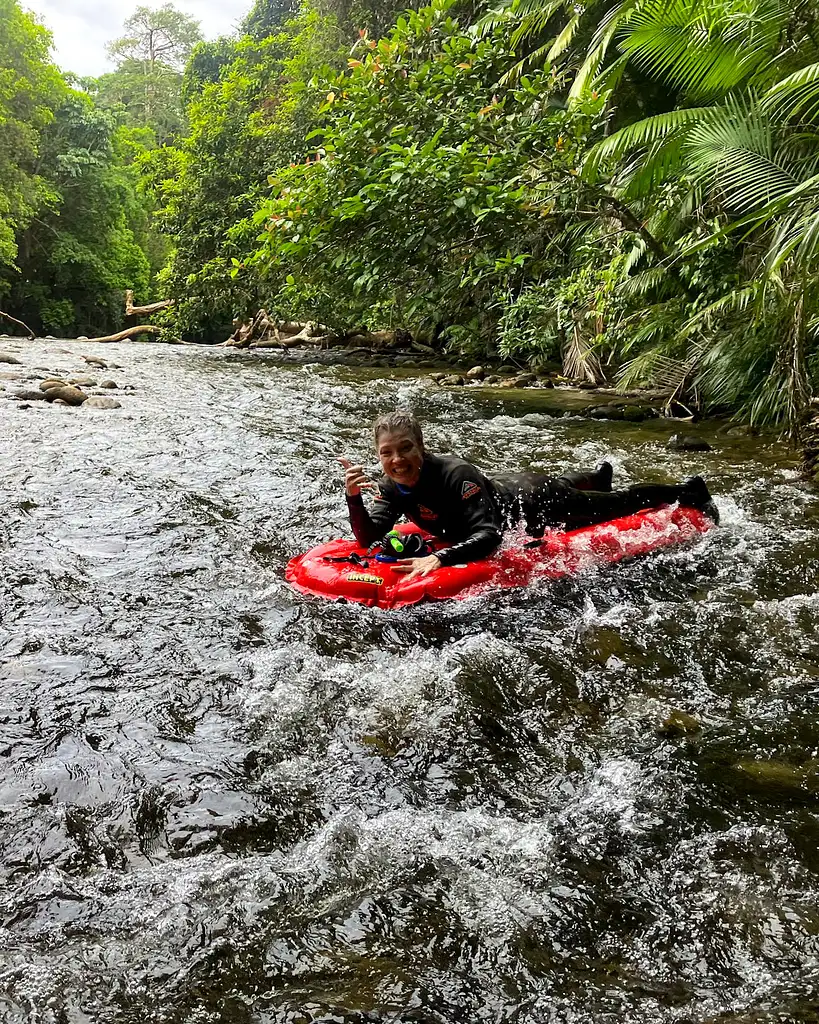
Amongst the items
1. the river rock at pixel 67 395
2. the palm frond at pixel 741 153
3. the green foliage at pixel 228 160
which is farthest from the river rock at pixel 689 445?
the green foliage at pixel 228 160

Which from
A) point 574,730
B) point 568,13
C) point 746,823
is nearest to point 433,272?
point 568,13

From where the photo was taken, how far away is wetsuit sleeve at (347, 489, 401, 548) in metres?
4.80

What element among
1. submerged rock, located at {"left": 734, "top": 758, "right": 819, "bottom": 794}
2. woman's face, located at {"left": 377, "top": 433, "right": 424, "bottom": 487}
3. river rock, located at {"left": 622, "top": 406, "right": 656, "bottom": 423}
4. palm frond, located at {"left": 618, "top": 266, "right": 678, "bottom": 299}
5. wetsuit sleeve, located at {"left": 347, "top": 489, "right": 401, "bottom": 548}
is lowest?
submerged rock, located at {"left": 734, "top": 758, "right": 819, "bottom": 794}

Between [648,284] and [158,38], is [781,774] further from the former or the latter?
[158,38]

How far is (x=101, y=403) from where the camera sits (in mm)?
10992

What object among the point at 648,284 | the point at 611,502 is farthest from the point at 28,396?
the point at 611,502

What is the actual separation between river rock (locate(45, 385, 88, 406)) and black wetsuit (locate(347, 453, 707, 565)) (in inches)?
302

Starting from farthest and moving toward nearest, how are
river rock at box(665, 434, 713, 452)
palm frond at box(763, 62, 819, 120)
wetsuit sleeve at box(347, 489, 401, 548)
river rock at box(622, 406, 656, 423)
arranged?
river rock at box(622, 406, 656, 423) → river rock at box(665, 434, 713, 452) → palm frond at box(763, 62, 819, 120) → wetsuit sleeve at box(347, 489, 401, 548)

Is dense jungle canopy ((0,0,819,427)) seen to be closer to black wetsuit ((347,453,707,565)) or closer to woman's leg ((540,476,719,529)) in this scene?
woman's leg ((540,476,719,529))

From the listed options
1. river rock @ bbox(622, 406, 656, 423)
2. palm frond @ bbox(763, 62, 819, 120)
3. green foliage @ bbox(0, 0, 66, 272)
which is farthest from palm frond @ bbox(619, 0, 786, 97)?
green foliage @ bbox(0, 0, 66, 272)

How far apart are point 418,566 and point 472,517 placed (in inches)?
17.9

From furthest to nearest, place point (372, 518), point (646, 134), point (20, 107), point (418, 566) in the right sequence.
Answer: point (20, 107) → point (646, 134) → point (372, 518) → point (418, 566)

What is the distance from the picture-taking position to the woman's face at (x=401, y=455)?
451cm

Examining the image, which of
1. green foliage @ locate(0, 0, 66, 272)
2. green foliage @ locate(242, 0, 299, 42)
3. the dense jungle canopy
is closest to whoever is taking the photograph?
the dense jungle canopy
